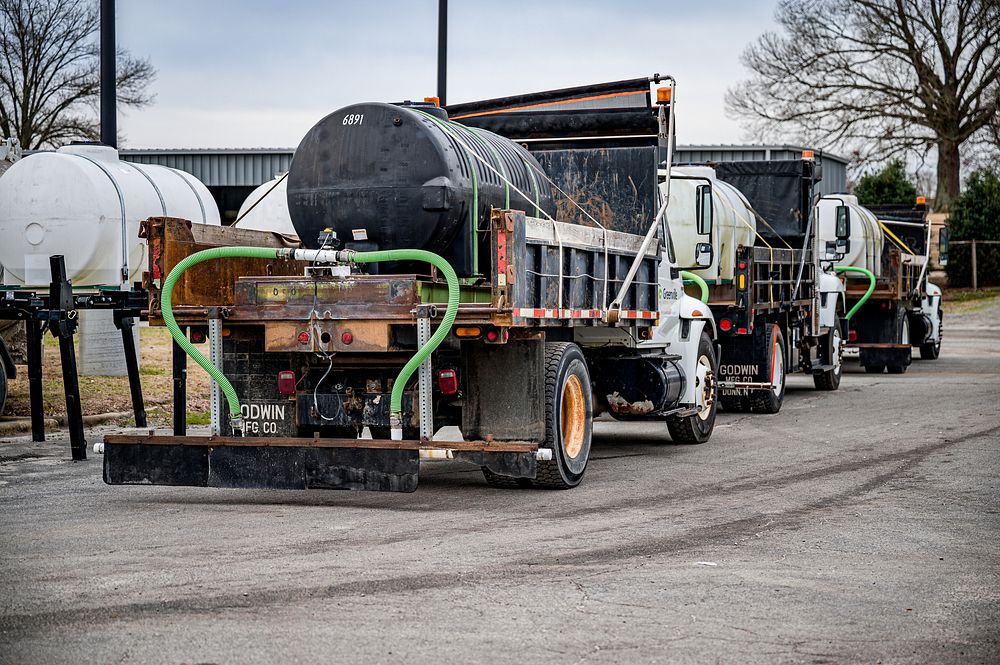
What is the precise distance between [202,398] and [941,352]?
1985 cm

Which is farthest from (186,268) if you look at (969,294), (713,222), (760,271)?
(969,294)

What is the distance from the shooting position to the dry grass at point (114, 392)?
1689cm

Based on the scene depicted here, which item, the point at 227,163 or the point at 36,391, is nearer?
the point at 36,391

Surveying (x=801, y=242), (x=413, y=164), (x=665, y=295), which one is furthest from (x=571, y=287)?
(x=801, y=242)

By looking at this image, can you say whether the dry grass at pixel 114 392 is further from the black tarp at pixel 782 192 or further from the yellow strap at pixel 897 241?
the yellow strap at pixel 897 241

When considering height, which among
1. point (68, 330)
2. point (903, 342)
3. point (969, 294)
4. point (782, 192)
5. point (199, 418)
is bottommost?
point (199, 418)

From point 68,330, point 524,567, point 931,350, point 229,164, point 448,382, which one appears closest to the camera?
point 524,567

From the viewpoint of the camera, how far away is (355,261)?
978 centimetres

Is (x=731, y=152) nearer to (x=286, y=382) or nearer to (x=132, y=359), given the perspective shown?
(x=132, y=359)

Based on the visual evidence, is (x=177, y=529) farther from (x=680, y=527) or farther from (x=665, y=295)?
(x=665, y=295)

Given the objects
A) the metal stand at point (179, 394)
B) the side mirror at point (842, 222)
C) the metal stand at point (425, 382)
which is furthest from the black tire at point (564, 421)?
the side mirror at point (842, 222)

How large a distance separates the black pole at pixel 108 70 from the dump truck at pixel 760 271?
6754 mm

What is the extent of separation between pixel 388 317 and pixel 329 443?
0.98 metres

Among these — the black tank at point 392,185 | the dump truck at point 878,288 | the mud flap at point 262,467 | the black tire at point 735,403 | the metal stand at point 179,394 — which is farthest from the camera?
the dump truck at point 878,288
